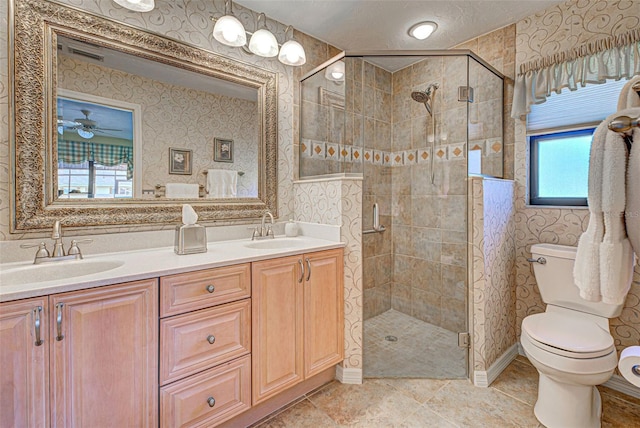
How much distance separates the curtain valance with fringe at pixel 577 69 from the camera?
64.4 inches

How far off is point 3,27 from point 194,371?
5.60 feet

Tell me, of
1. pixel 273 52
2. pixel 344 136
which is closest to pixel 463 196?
pixel 344 136

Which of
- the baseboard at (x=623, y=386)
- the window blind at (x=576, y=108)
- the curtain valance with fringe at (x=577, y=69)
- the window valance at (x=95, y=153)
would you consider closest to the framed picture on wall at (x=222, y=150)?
the window valance at (x=95, y=153)

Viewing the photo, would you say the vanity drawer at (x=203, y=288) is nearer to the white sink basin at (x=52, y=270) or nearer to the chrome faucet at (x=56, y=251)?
the white sink basin at (x=52, y=270)

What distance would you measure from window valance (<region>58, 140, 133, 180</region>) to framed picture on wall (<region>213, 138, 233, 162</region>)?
1.53 feet

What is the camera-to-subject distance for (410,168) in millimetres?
2191

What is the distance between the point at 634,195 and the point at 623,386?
5.65 ft

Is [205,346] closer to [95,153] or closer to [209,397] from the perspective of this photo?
[209,397]

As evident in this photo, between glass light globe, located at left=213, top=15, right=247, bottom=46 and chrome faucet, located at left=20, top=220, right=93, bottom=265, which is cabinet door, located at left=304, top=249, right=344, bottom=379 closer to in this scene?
chrome faucet, located at left=20, top=220, right=93, bottom=265

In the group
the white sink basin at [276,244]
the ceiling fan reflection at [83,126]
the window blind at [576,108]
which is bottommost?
the white sink basin at [276,244]

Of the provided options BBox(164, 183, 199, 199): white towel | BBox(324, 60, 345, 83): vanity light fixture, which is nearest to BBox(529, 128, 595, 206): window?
BBox(324, 60, 345, 83): vanity light fixture

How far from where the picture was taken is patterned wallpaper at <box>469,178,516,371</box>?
1.81 m

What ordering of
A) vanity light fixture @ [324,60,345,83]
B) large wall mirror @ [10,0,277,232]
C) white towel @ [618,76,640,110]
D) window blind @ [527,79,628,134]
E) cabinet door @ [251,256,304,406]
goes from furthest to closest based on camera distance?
1. vanity light fixture @ [324,60,345,83]
2. window blind @ [527,79,628,134]
3. cabinet door @ [251,256,304,406]
4. large wall mirror @ [10,0,277,232]
5. white towel @ [618,76,640,110]

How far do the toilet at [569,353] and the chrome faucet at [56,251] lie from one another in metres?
2.31
